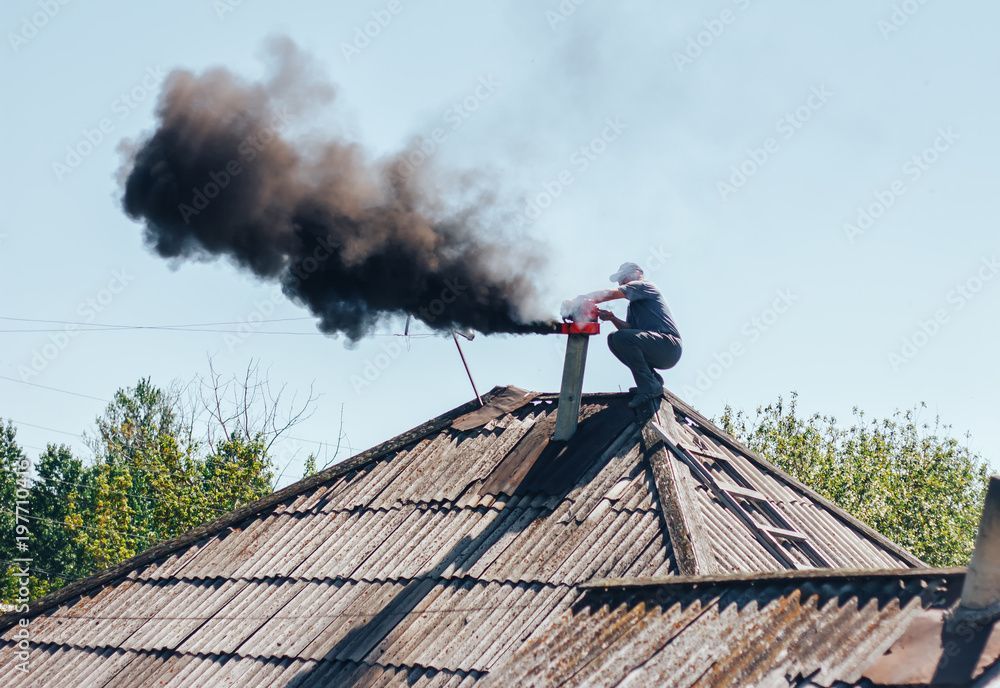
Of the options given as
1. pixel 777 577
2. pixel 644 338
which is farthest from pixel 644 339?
pixel 777 577

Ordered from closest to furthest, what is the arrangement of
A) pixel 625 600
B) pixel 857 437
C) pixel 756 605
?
pixel 756 605 → pixel 625 600 → pixel 857 437

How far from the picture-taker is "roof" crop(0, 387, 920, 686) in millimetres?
8508

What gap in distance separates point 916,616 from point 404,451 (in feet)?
20.2

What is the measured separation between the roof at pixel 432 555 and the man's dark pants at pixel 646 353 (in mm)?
292

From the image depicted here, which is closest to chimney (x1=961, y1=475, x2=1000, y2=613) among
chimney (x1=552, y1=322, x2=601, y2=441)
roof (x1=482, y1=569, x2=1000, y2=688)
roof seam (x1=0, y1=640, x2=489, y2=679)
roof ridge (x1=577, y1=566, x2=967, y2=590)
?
roof (x1=482, y1=569, x2=1000, y2=688)

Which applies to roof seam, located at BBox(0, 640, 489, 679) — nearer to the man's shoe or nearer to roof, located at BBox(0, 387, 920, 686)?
roof, located at BBox(0, 387, 920, 686)

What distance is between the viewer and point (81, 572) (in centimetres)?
3791

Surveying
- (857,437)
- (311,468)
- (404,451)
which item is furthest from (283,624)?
(311,468)

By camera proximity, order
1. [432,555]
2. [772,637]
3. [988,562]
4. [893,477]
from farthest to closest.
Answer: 1. [893,477]
2. [432,555]
3. [772,637]
4. [988,562]

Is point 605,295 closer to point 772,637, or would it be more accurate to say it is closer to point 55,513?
point 772,637

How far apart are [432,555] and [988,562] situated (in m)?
4.77

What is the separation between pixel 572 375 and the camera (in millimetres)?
10898

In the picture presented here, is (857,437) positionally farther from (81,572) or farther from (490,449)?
(81,572)

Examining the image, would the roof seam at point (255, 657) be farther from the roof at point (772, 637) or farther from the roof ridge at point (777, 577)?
the roof ridge at point (777, 577)
